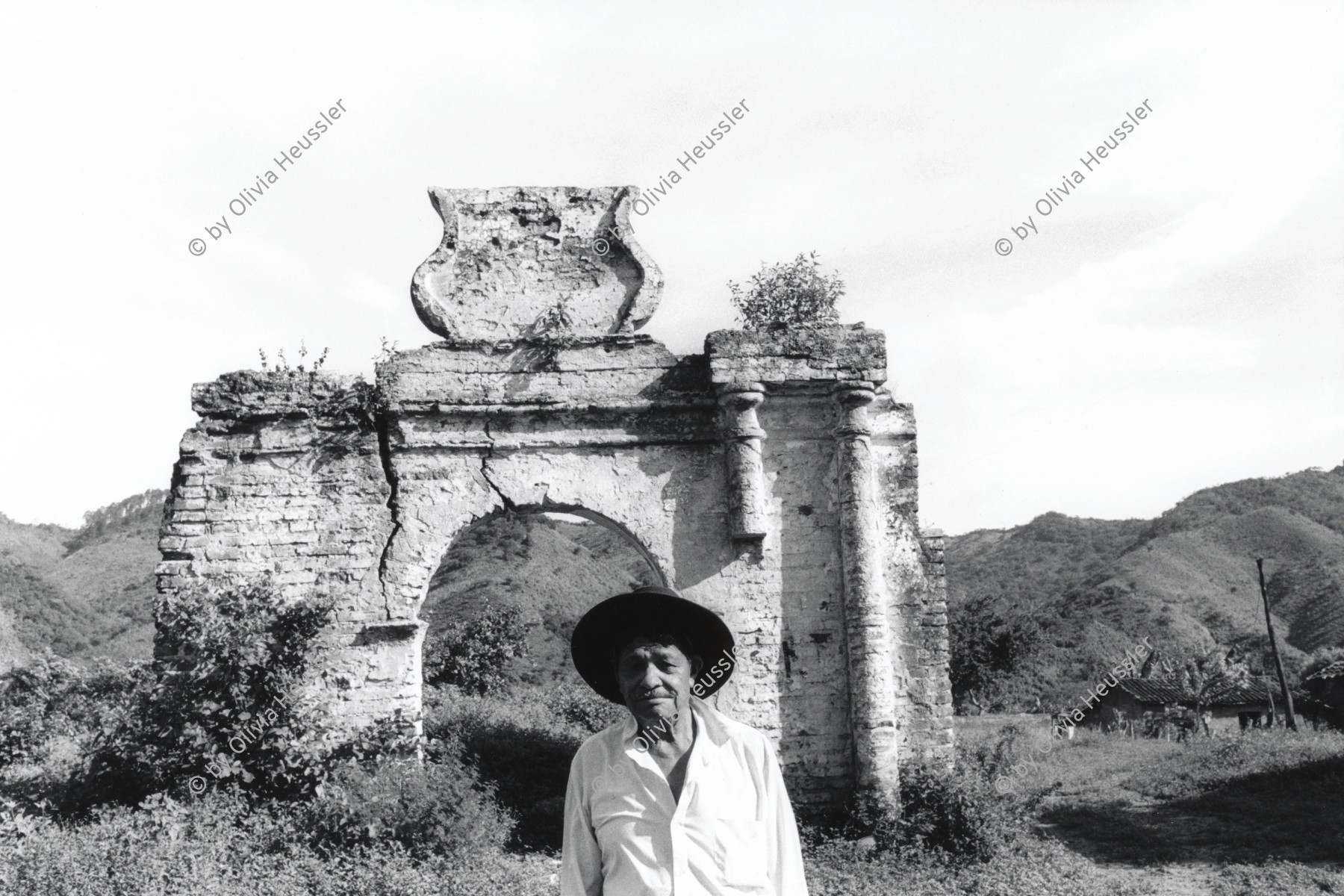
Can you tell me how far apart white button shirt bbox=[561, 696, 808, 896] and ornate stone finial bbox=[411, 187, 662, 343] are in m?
6.32

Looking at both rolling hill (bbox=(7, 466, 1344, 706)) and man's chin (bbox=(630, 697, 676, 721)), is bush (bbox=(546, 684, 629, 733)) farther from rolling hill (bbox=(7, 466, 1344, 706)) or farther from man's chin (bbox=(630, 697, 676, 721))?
man's chin (bbox=(630, 697, 676, 721))

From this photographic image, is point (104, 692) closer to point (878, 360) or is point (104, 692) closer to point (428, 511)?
point (428, 511)

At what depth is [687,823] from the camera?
8.77 feet

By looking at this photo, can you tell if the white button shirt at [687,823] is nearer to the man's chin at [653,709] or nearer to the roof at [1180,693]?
the man's chin at [653,709]

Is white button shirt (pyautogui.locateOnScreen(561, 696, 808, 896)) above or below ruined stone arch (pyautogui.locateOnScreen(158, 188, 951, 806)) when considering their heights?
below

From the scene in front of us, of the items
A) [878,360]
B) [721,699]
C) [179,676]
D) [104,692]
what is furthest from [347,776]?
[878,360]

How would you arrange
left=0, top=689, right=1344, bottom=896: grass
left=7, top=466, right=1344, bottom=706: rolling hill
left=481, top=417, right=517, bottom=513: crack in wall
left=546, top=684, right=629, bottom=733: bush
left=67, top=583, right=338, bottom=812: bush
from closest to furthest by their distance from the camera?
left=0, top=689, right=1344, bottom=896: grass → left=67, top=583, right=338, bottom=812: bush → left=481, top=417, right=517, bottom=513: crack in wall → left=546, top=684, right=629, bottom=733: bush → left=7, top=466, right=1344, bottom=706: rolling hill

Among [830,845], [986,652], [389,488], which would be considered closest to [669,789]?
[830,845]

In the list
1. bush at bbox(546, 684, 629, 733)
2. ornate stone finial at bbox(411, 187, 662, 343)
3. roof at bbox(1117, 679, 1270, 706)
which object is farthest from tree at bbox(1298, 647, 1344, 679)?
ornate stone finial at bbox(411, 187, 662, 343)

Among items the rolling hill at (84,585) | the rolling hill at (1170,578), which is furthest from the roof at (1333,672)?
the rolling hill at (84,585)

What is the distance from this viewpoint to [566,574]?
1126 inches

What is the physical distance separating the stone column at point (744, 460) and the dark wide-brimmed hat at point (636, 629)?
5091 millimetres

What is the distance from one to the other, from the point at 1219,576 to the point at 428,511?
41.1m

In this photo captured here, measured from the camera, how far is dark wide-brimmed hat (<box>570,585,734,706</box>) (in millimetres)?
2979
